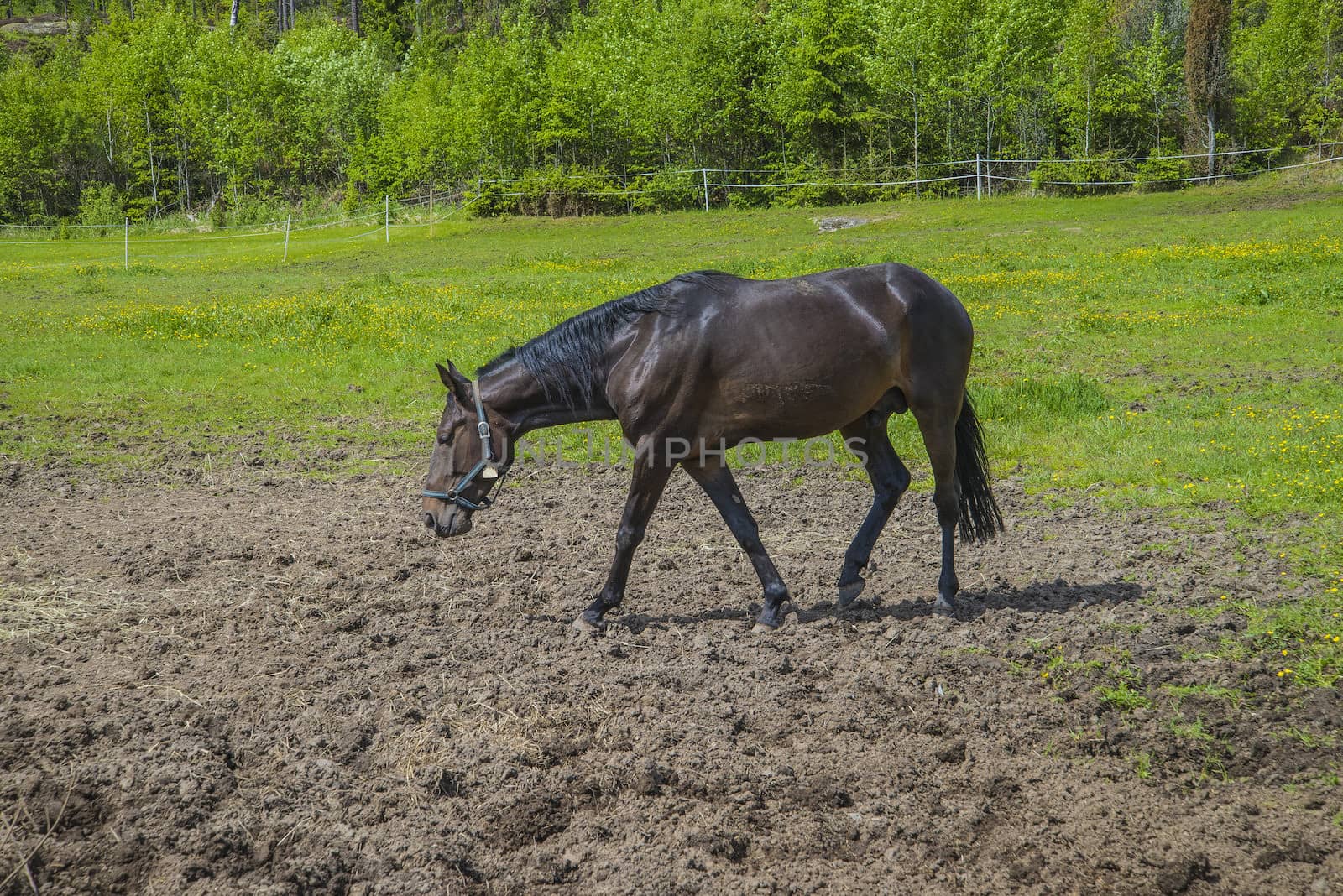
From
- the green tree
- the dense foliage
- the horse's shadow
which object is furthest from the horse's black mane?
the green tree

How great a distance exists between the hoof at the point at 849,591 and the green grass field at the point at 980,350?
2.16 m

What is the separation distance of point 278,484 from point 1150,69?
43611mm

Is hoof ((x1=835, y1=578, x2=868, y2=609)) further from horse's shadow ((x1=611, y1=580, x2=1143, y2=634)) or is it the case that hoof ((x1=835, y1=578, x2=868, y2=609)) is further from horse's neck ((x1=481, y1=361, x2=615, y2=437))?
horse's neck ((x1=481, y1=361, x2=615, y2=437))

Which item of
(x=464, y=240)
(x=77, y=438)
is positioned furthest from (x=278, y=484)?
→ (x=464, y=240)

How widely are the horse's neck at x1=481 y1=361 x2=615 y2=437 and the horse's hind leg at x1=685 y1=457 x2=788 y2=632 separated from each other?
0.67 m

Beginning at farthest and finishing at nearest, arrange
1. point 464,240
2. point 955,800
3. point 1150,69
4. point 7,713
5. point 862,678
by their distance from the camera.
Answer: point 1150,69, point 464,240, point 862,678, point 7,713, point 955,800

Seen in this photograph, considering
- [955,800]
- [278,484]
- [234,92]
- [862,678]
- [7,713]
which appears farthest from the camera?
[234,92]

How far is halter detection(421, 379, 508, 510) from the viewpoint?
6.08 m

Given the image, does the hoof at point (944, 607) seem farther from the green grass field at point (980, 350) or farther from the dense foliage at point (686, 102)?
the dense foliage at point (686, 102)

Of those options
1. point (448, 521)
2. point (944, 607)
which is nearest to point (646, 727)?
point (448, 521)

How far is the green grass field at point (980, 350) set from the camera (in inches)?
344

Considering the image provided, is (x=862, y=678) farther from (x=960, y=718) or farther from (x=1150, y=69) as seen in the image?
(x=1150, y=69)

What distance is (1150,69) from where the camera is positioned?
4266 cm

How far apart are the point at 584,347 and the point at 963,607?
9.26 feet
